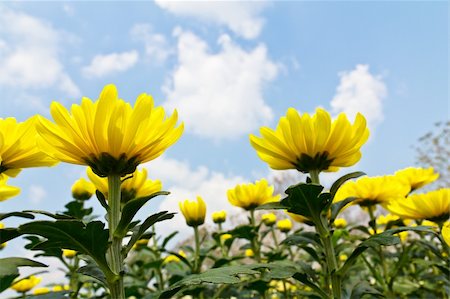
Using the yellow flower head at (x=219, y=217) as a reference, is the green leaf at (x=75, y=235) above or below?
below

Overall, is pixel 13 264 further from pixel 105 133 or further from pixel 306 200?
pixel 306 200

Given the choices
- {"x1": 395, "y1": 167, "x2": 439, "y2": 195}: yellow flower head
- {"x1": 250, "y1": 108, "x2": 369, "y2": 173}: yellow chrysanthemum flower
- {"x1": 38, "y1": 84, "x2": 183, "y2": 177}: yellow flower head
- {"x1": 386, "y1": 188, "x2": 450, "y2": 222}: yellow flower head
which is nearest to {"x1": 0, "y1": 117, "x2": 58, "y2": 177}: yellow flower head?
{"x1": 38, "y1": 84, "x2": 183, "y2": 177}: yellow flower head

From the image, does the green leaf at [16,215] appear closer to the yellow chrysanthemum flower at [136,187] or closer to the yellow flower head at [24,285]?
the yellow chrysanthemum flower at [136,187]

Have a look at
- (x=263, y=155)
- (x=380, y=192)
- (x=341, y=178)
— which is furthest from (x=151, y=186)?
(x=380, y=192)

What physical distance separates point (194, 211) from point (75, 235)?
1894 mm

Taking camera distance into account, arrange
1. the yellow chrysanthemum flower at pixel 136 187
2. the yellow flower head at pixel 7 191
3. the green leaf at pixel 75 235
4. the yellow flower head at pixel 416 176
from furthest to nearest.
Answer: the yellow flower head at pixel 416 176, the yellow chrysanthemum flower at pixel 136 187, the yellow flower head at pixel 7 191, the green leaf at pixel 75 235

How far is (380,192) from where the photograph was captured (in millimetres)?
2498

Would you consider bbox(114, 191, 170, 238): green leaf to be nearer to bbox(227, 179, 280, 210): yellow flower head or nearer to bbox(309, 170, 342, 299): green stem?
bbox(309, 170, 342, 299): green stem

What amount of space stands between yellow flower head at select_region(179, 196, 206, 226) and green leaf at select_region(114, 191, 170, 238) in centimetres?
181

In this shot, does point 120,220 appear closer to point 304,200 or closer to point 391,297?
point 304,200

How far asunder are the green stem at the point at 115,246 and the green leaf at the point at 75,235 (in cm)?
3

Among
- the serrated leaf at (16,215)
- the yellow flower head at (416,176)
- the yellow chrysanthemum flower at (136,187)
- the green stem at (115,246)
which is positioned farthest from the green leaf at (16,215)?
the yellow flower head at (416,176)

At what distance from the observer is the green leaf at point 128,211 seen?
1116 millimetres

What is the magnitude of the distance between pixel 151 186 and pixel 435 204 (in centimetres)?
158
